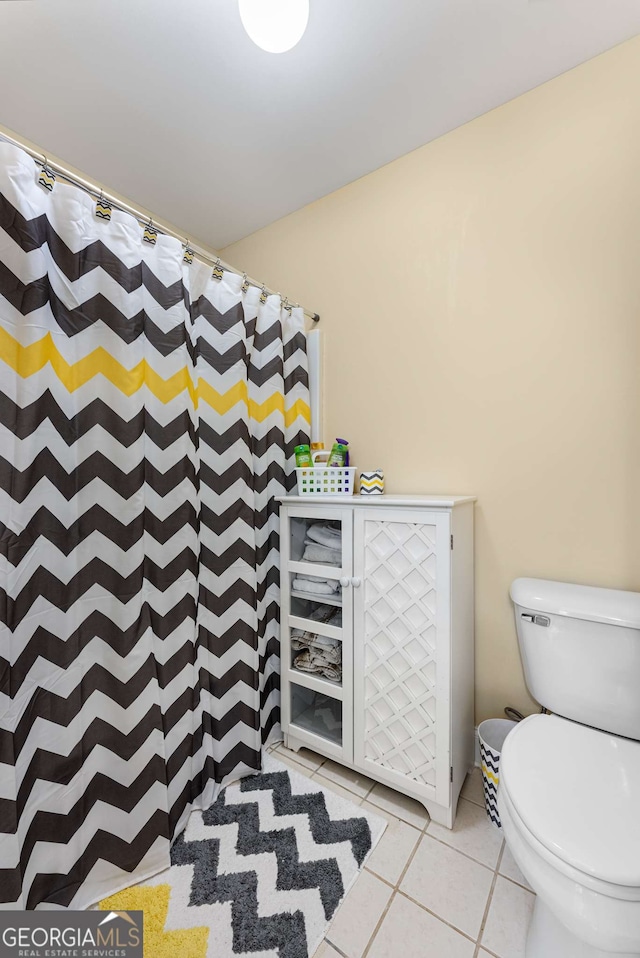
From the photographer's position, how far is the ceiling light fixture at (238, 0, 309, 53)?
3.15 feet

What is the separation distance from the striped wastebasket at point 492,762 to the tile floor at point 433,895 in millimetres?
57

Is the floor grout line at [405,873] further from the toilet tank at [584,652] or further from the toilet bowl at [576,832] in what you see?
the toilet tank at [584,652]

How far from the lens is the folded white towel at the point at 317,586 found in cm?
156

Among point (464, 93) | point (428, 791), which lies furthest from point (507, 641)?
point (464, 93)

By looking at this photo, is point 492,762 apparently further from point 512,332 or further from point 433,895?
point 512,332

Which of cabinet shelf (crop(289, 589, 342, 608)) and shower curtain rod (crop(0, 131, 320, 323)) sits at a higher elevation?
shower curtain rod (crop(0, 131, 320, 323))

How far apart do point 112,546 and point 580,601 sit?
1380 millimetres

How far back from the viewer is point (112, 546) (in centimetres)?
116

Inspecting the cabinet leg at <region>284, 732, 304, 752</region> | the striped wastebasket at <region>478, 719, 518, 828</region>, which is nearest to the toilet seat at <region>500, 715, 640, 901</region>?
the striped wastebasket at <region>478, 719, 518, 828</region>

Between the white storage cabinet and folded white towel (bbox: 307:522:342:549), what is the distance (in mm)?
35

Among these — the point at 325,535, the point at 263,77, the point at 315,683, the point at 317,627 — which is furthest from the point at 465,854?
the point at 263,77

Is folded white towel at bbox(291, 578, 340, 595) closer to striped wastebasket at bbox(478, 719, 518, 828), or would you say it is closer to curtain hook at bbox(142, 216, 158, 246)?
striped wastebasket at bbox(478, 719, 518, 828)

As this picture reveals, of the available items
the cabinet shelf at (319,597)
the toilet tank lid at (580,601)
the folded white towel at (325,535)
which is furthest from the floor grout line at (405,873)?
the folded white towel at (325,535)

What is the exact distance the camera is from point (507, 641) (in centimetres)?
146
